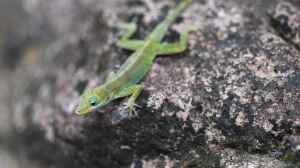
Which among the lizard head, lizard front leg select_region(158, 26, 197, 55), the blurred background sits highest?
lizard front leg select_region(158, 26, 197, 55)

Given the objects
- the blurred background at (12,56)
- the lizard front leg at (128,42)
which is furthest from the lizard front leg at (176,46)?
the blurred background at (12,56)

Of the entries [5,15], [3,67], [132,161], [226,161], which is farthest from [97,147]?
[5,15]

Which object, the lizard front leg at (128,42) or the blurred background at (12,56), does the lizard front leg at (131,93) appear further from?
the blurred background at (12,56)

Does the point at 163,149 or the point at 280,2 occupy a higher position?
the point at 280,2

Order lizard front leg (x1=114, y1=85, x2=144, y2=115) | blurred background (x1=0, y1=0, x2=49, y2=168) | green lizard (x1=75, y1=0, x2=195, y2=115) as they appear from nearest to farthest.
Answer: lizard front leg (x1=114, y1=85, x2=144, y2=115)
green lizard (x1=75, y1=0, x2=195, y2=115)
blurred background (x1=0, y1=0, x2=49, y2=168)

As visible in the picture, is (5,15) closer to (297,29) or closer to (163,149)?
(163,149)

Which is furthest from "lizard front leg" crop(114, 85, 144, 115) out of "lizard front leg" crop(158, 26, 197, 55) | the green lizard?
"lizard front leg" crop(158, 26, 197, 55)

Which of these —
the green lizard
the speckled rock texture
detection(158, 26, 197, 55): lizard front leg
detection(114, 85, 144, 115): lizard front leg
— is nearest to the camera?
the speckled rock texture

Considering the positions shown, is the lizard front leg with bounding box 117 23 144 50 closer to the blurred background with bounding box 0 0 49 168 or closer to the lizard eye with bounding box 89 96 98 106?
the lizard eye with bounding box 89 96 98 106
